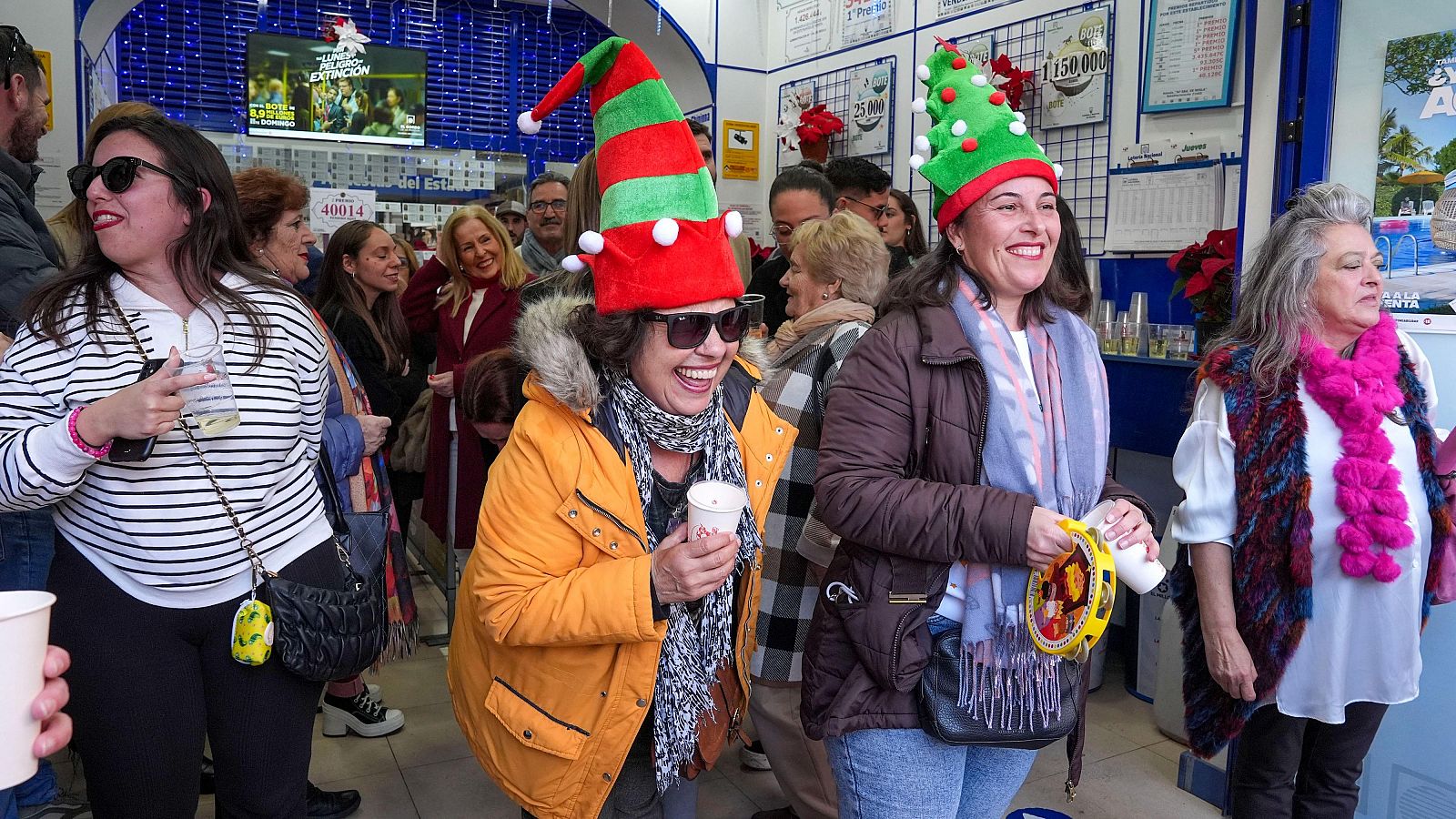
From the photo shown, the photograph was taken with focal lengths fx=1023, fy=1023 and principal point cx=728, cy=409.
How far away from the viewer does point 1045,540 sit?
1.55 meters

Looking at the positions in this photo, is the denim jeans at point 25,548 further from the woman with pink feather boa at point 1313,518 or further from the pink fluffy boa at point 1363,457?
the pink fluffy boa at point 1363,457

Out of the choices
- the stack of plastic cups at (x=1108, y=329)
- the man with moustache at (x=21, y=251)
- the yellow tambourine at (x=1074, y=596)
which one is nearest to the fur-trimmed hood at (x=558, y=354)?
the yellow tambourine at (x=1074, y=596)

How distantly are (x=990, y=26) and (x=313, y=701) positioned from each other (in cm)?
424

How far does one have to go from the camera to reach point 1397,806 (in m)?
2.68

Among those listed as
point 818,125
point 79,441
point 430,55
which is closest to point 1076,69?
point 818,125

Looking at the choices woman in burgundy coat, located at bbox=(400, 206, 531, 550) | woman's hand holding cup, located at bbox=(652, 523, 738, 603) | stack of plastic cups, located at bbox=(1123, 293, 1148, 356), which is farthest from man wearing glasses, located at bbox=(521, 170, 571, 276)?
woman's hand holding cup, located at bbox=(652, 523, 738, 603)

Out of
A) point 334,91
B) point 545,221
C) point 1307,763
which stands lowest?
point 1307,763

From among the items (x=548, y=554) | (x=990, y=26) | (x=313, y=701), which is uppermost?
(x=990, y=26)

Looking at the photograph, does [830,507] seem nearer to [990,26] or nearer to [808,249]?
[808,249]

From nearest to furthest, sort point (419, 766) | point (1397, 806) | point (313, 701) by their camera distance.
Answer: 1. point (313, 701)
2. point (1397, 806)
3. point (419, 766)

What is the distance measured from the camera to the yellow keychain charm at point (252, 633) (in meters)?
1.77

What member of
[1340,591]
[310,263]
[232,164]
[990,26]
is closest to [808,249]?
[1340,591]

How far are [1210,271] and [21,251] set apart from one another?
3434 millimetres

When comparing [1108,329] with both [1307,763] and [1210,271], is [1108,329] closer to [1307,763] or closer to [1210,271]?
[1210,271]
